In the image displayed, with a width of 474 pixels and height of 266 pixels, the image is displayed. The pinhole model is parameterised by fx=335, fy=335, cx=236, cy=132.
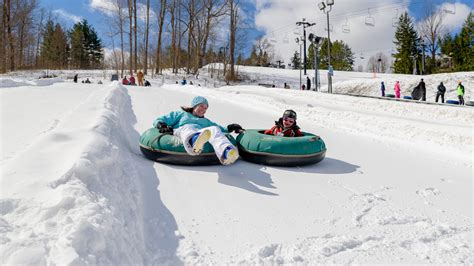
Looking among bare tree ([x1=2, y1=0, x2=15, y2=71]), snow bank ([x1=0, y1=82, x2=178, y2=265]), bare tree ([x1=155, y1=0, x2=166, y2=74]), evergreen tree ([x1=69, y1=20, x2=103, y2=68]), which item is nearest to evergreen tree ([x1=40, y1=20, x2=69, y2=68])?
evergreen tree ([x1=69, y1=20, x2=103, y2=68])

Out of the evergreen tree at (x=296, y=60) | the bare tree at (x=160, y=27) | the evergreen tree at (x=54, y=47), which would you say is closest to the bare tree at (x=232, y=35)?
the bare tree at (x=160, y=27)

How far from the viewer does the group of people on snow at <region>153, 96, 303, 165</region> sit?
361 centimetres

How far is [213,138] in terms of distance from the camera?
3787mm

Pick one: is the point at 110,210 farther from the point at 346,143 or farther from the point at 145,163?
the point at 346,143

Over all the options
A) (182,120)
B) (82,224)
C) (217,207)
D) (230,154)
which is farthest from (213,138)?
(82,224)

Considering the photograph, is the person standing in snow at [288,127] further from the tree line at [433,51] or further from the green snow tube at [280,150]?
Answer: the tree line at [433,51]

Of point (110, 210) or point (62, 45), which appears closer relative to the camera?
point (110, 210)

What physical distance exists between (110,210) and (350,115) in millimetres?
7440

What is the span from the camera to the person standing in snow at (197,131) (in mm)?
3586

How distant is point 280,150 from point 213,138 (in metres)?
0.91

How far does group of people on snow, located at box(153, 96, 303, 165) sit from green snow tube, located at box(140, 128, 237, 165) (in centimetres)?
11

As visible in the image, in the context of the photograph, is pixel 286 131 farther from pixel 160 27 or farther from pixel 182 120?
pixel 160 27

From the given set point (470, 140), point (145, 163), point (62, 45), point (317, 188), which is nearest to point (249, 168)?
point (317, 188)

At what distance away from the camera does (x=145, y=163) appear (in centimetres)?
416
